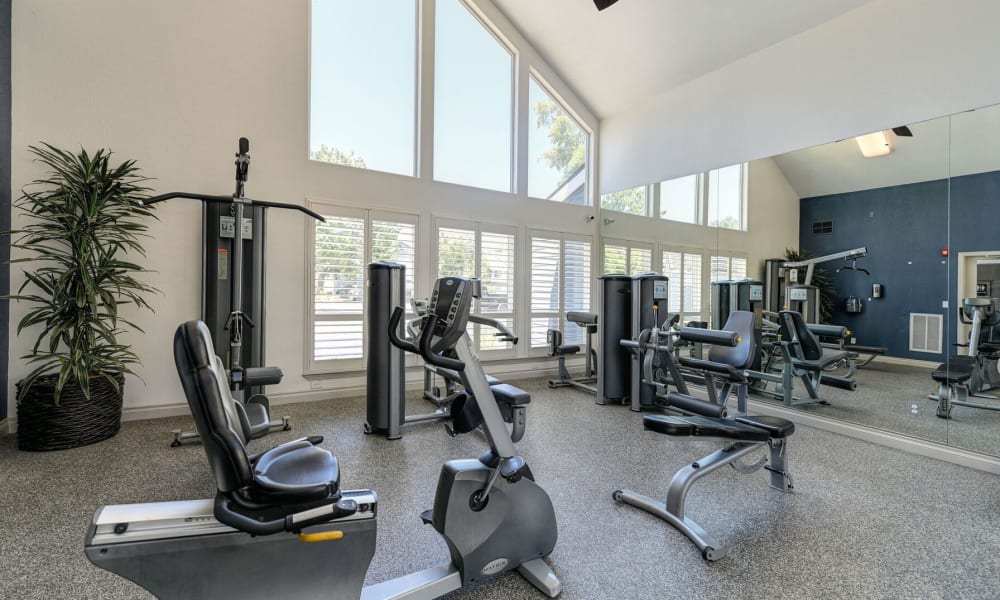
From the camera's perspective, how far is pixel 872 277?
3789 mm

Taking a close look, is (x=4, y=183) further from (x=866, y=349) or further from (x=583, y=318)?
(x=866, y=349)

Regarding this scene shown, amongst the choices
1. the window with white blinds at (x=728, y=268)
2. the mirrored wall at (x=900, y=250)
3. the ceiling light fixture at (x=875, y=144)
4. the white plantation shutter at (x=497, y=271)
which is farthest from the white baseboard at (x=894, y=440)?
the white plantation shutter at (x=497, y=271)

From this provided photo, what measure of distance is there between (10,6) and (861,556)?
645 cm

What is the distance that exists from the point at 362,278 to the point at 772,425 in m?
3.81

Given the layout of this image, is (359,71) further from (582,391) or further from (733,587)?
(733,587)

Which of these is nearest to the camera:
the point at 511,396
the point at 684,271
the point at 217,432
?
the point at 217,432

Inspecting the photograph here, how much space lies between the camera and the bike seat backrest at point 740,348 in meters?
3.08

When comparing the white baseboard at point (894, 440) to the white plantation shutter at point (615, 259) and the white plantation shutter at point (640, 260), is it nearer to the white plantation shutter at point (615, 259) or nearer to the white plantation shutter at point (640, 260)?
the white plantation shutter at point (640, 260)

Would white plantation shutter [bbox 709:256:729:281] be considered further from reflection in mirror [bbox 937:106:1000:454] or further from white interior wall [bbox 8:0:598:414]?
white interior wall [bbox 8:0:598:414]

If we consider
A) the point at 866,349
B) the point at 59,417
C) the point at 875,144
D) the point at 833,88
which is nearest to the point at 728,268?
the point at 866,349

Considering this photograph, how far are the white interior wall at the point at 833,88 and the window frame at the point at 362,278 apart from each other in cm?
327

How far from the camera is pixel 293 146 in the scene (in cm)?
436

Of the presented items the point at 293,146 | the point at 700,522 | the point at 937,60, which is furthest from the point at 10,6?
the point at 937,60

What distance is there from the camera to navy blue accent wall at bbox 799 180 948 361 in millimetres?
3377
